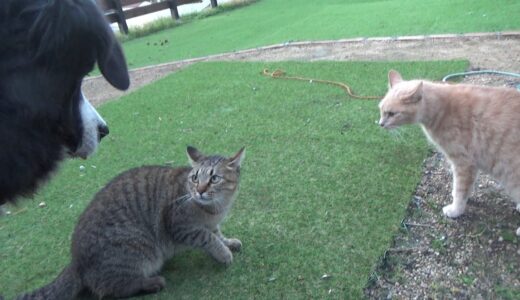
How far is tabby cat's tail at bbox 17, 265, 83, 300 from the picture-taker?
2096 mm

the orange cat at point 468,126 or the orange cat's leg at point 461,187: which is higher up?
the orange cat at point 468,126

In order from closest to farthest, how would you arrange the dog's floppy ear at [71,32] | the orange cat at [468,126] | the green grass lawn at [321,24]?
the dog's floppy ear at [71,32] → the orange cat at [468,126] → the green grass lawn at [321,24]

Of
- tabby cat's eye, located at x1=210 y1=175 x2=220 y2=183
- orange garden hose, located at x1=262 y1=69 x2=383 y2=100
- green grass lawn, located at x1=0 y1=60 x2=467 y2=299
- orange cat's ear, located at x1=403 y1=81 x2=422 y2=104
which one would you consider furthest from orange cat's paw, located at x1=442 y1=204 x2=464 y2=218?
orange garden hose, located at x1=262 y1=69 x2=383 y2=100

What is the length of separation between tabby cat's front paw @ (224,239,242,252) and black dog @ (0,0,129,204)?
1.12m

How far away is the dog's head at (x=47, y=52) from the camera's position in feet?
4.15

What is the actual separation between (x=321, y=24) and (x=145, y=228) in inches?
244

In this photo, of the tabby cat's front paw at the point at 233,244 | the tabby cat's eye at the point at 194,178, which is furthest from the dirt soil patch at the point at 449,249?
the tabby cat's eye at the point at 194,178

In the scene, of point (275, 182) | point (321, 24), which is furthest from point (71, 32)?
point (321, 24)

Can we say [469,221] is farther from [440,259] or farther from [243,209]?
[243,209]

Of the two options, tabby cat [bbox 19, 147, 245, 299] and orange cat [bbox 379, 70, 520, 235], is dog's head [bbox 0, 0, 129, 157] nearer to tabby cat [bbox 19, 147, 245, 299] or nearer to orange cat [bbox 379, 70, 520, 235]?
tabby cat [bbox 19, 147, 245, 299]

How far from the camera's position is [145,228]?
231 centimetres

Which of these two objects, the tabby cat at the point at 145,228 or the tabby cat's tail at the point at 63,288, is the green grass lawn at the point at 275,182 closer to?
the tabby cat at the point at 145,228

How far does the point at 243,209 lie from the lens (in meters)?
2.82

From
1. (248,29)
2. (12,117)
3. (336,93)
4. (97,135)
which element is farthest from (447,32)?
(12,117)
